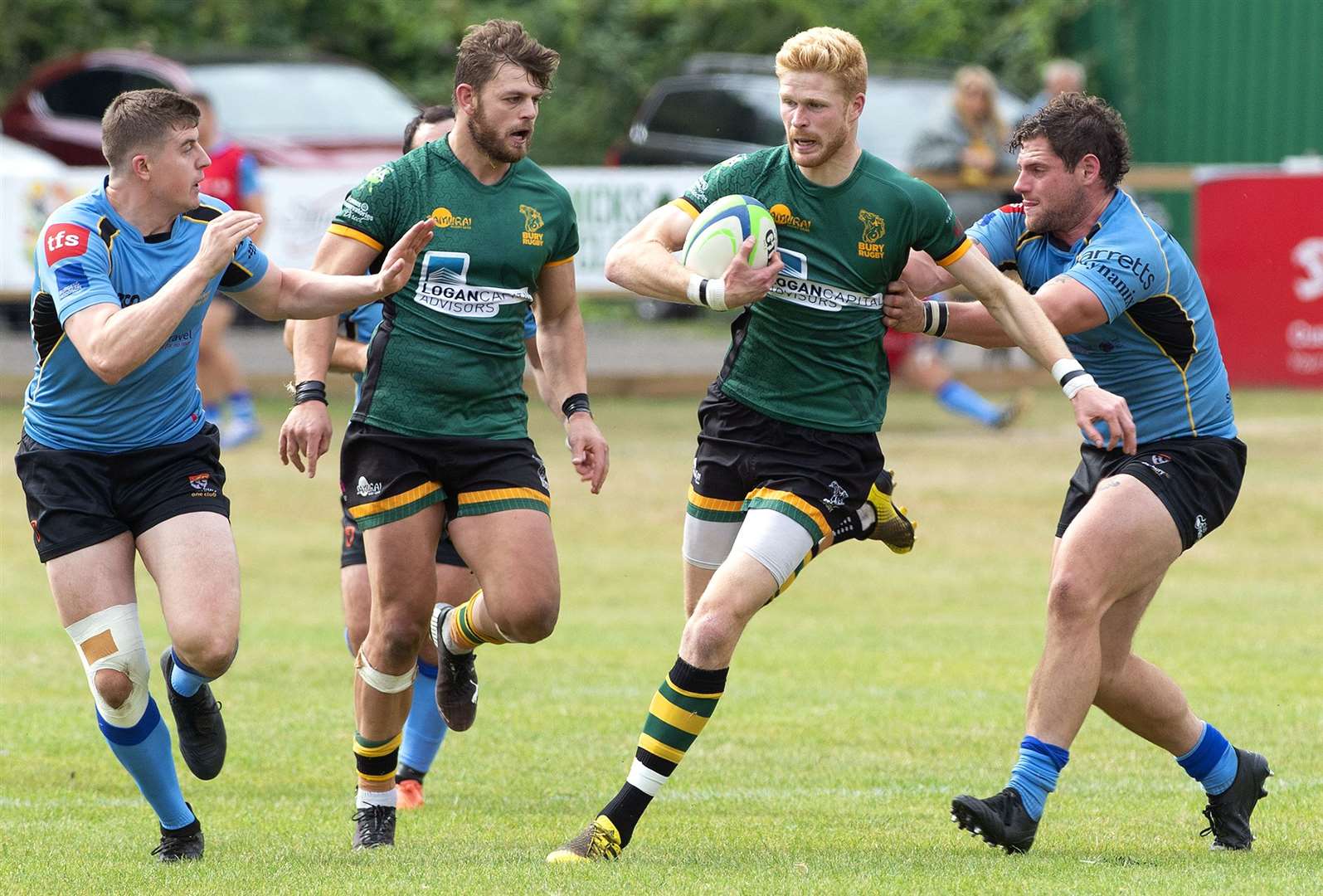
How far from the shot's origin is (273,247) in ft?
54.3

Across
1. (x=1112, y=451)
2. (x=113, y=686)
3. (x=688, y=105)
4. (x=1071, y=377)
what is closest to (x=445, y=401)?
(x=113, y=686)

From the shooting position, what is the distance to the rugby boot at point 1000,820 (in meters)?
5.77

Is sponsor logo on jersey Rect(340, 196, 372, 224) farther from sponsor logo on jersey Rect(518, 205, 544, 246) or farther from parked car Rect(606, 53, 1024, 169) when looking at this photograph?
parked car Rect(606, 53, 1024, 169)

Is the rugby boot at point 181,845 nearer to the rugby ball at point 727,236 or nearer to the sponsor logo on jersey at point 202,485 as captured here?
the sponsor logo on jersey at point 202,485

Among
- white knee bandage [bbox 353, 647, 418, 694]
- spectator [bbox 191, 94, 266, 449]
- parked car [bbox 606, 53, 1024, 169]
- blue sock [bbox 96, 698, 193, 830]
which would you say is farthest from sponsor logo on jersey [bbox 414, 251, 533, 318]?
parked car [bbox 606, 53, 1024, 169]

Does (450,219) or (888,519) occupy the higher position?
(450,219)

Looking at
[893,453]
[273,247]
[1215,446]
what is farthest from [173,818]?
[273,247]

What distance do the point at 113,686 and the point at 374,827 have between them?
940mm

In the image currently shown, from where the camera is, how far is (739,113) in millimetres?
19781

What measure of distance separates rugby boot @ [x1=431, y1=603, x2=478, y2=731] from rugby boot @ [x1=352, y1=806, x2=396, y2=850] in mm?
348

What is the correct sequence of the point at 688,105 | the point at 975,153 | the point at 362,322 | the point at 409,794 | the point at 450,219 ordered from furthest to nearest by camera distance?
the point at 688,105 < the point at 975,153 < the point at 362,322 < the point at 409,794 < the point at 450,219

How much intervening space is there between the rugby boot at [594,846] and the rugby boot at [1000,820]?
0.96 metres

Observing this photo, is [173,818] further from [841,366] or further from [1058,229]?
[1058,229]

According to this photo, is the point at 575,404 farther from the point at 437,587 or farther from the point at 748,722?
the point at 748,722
